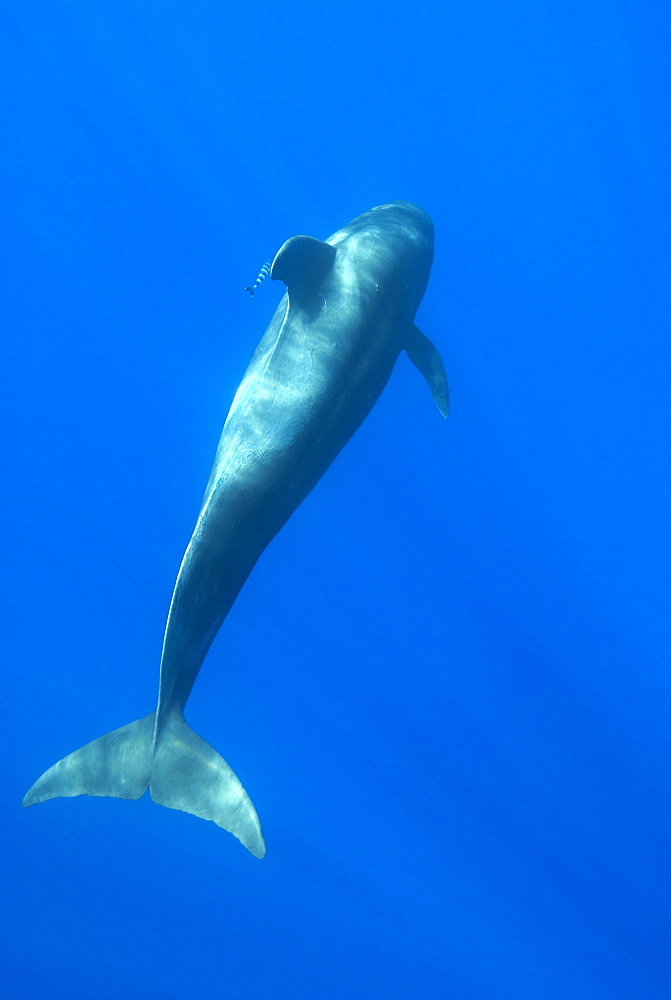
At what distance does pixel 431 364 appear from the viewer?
801cm

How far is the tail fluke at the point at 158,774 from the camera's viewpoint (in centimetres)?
592

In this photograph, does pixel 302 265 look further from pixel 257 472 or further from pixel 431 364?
pixel 431 364

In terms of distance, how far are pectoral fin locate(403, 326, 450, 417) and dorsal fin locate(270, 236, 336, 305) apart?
6.66 feet

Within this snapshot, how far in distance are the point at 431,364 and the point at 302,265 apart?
2.64 metres

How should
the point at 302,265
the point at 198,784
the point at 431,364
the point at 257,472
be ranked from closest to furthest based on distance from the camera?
1. the point at 257,472
2. the point at 302,265
3. the point at 198,784
4. the point at 431,364

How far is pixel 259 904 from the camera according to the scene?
585 inches

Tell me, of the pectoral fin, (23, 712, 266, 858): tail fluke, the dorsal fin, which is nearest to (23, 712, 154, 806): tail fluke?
(23, 712, 266, 858): tail fluke

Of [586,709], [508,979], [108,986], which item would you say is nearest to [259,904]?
[108,986]

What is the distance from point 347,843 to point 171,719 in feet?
31.6

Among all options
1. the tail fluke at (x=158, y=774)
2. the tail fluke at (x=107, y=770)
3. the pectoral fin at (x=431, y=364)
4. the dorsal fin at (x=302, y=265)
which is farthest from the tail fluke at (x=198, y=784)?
the pectoral fin at (x=431, y=364)

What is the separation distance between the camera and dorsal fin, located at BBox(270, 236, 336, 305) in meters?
5.58

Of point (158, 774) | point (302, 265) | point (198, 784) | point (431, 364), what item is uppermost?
point (431, 364)

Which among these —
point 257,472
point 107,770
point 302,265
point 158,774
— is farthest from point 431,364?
point 107,770

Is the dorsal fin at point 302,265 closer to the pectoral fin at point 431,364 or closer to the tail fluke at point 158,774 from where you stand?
the pectoral fin at point 431,364
